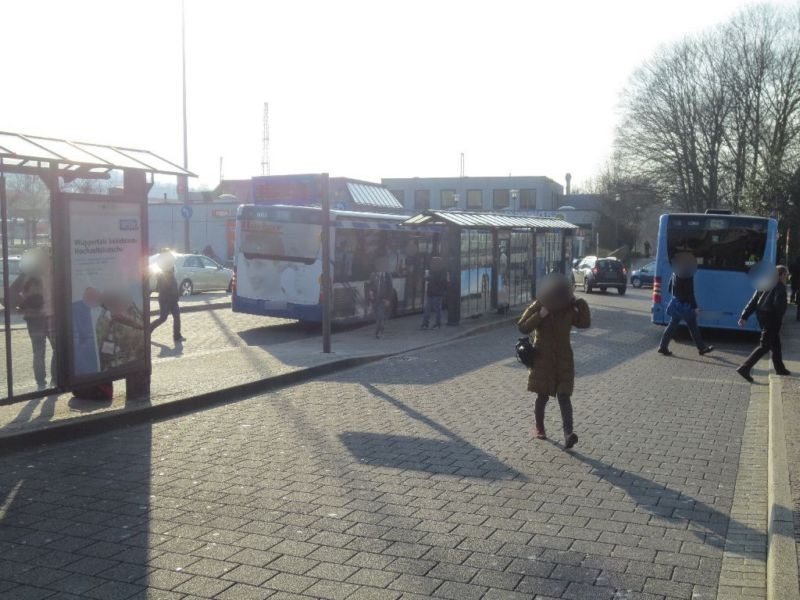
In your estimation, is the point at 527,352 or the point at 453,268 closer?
the point at 527,352

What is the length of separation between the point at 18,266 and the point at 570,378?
525 cm

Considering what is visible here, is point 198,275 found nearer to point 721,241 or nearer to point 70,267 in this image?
point 721,241

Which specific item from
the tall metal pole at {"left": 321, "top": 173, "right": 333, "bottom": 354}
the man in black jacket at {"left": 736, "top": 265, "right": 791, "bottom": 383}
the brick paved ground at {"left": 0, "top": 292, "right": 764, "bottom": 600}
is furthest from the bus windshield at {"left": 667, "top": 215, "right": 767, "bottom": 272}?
the brick paved ground at {"left": 0, "top": 292, "right": 764, "bottom": 600}

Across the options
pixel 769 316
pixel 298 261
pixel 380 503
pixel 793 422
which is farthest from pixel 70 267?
Answer: pixel 298 261

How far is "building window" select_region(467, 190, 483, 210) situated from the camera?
88.3 m

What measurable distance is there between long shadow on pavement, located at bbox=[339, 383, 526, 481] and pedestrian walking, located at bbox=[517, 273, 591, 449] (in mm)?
813

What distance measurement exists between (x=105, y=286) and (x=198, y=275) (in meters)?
24.0

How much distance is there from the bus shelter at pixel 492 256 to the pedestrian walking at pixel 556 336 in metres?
12.4

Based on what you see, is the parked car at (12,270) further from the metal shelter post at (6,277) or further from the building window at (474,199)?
the building window at (474,199)

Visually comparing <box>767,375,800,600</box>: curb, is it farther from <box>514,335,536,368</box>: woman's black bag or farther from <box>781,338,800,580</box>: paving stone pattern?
<box>514,335,536,368</box>: woman's black bag

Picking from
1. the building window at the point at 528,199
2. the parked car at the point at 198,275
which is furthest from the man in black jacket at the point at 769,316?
the building window at the point at 528,199

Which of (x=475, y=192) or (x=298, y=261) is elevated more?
(x=475, y=192)

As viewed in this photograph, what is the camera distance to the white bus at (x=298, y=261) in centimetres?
1911

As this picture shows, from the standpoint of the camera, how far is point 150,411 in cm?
920
